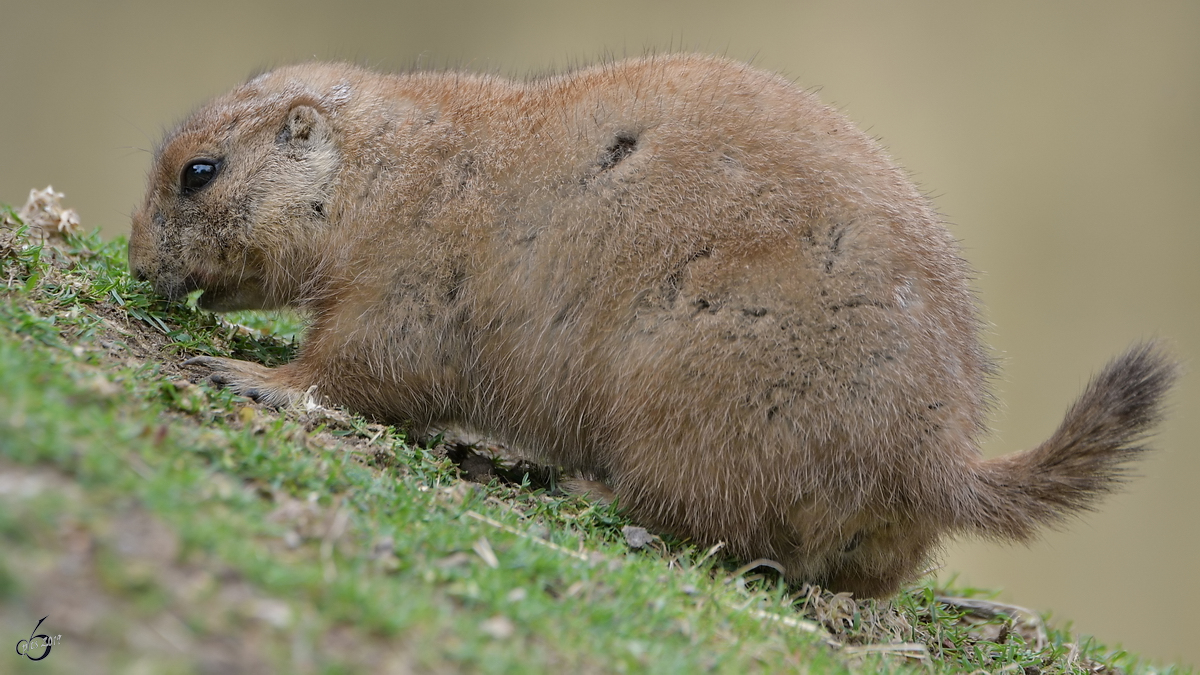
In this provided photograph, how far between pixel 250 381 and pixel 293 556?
254 cm

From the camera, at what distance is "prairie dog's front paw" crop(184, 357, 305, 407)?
538 centimetres

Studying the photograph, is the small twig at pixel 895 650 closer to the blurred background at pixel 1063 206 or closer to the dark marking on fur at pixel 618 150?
the dark marking on fur at pixel 618 150

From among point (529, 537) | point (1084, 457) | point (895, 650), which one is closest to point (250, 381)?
point (529, 537)

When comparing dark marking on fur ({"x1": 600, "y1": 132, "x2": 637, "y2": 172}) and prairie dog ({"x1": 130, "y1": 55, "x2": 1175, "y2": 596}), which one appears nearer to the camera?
prairie dog ({"x1": 130, "y1": 55, "x2": 1175, "y2": 596})

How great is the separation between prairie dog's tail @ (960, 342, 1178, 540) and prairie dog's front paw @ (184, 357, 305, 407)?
3691 mm

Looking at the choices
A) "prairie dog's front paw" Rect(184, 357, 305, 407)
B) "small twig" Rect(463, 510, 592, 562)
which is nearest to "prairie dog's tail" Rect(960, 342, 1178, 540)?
"small twig" Rect(463, 510, 592, 562)

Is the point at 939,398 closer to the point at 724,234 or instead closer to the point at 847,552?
the point at 847,552

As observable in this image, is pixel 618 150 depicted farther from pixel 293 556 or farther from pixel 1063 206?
pixel 1063 206

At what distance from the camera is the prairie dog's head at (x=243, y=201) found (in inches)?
237

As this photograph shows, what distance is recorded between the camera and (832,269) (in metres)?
5.05

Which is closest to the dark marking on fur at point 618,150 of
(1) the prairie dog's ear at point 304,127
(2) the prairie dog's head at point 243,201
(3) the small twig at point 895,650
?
(2) the prairie dog's head at point 243,201

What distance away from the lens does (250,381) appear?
5.48 metres

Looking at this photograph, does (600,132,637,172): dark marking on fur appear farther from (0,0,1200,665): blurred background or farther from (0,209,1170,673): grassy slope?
(0,0,1200,665): blurred background

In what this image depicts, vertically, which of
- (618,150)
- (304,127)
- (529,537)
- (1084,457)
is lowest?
(529,537)
